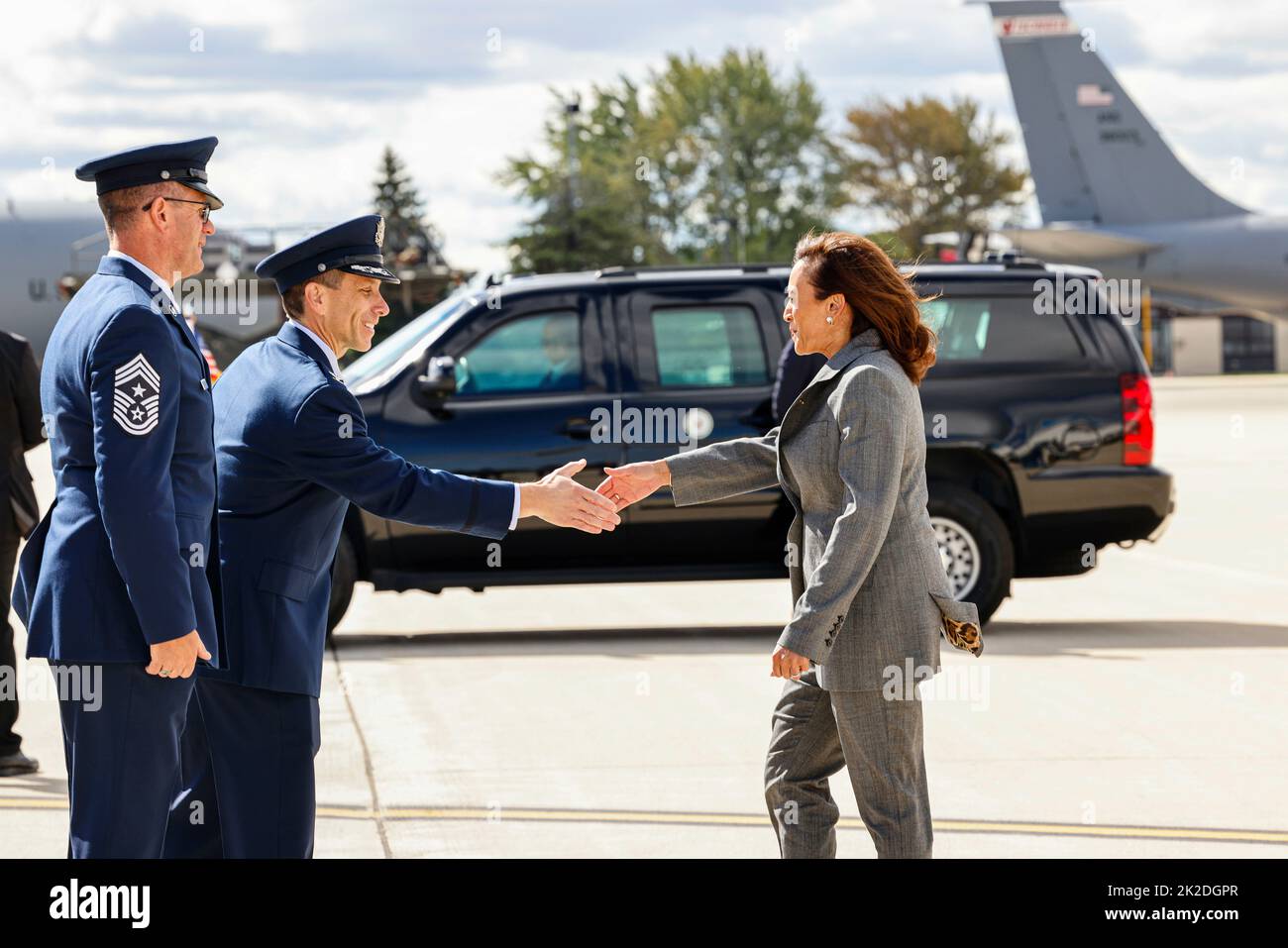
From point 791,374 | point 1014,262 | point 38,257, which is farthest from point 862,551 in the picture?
point 38,257

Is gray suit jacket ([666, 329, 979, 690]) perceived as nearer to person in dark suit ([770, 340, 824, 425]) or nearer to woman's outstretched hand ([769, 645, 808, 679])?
woman's outstretched hand ([769, 645, 808, 679])

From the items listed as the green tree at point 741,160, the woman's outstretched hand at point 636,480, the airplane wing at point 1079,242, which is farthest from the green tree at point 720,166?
the woman's outstretched hand at point 636,480

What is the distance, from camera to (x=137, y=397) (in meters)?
3.71

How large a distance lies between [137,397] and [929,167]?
7054cm

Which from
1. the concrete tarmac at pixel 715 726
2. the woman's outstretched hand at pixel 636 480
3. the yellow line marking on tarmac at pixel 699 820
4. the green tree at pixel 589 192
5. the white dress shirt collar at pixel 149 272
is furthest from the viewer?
the green tree at pixel 589 192

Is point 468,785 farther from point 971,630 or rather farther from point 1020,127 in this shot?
point 1020,127

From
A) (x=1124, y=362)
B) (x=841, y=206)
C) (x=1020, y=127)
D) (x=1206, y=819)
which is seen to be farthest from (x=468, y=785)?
(x=841, y=206)

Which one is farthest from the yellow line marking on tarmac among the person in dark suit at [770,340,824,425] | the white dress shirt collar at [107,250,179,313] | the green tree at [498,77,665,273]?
the green tree at [498,77,665,273]

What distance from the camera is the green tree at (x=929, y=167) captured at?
236 ft

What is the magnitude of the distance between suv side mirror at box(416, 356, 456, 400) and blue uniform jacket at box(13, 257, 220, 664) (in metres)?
5.95

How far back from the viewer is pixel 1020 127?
43.0 metres

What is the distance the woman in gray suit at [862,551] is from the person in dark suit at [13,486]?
3.86 metres

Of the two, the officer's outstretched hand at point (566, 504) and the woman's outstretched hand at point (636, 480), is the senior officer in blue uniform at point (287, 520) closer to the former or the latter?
the officer's outstretched hand at point (566, 504)
